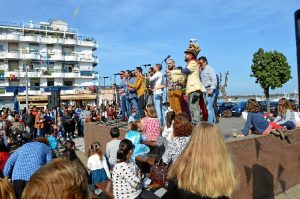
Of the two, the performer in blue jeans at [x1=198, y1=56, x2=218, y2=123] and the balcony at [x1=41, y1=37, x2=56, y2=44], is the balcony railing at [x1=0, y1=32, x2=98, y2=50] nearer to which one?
the balcony at [x1=41, y1=37, x2=56, y2=44]

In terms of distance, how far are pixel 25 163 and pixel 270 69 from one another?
3791 centimetres

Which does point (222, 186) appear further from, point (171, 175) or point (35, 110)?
point (35, 110)

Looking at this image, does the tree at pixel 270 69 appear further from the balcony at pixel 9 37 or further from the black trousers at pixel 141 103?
the balcony at pixel 9 37

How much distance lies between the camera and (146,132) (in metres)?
8.24

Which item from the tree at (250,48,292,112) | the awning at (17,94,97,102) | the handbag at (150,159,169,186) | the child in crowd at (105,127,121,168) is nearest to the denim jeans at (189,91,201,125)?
the child in crowd at (105,127,121,168)

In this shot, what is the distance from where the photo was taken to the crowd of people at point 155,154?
7.04 feet

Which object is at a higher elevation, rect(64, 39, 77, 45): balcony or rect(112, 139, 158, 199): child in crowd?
rect(64, 39, 77, 45): balcony

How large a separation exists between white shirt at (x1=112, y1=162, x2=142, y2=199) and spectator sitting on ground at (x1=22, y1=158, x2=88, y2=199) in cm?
235

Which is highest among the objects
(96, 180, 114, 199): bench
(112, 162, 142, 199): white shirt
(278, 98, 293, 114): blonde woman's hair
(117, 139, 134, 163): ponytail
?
(278, 98, 293, 114): blonde woman's hair

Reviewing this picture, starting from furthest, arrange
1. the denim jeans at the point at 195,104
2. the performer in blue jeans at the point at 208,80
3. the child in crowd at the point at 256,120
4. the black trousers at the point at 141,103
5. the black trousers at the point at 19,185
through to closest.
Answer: the black trousers at the point at 141,103, the performer in blue jeans at the point at 208,80, the child in crowd at the point at 256,120, the denim jeans at the point at 195,104, the black trousers at the point at 19,185

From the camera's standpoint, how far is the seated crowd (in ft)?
6.81

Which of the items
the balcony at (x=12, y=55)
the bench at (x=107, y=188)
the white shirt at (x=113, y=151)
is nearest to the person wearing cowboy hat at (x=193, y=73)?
the white shirt at (x=113, y=151)

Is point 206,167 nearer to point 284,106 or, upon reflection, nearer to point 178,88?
point 178,88

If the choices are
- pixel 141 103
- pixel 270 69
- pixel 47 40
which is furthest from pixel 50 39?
pixel 141 103
